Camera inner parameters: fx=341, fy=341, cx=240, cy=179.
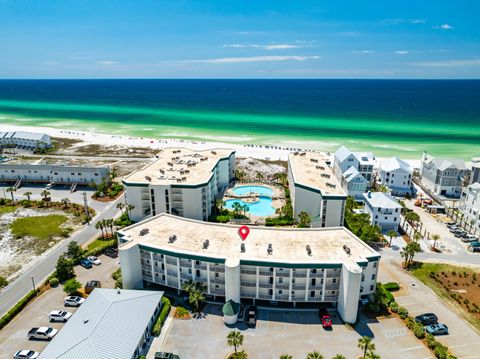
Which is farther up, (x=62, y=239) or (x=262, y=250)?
(x=262, y=250)

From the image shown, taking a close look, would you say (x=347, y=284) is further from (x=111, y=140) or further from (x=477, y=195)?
(x=111, y=140)

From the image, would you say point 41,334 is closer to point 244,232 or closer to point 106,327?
point 106,327

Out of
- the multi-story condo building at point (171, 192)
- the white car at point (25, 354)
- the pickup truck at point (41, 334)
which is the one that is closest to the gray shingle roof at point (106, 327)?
the white car at point (25, 354)

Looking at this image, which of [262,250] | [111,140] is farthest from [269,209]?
[111,140]

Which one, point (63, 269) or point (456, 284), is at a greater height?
point (63, 269)

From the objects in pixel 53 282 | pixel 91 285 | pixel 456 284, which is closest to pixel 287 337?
pixel 91 285

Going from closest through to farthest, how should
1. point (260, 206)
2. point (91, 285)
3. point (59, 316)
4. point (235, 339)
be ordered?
point (235, 339) → point (59, 316) → point (91, 285) → point (260, 206)

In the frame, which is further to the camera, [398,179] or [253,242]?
[398,179]
